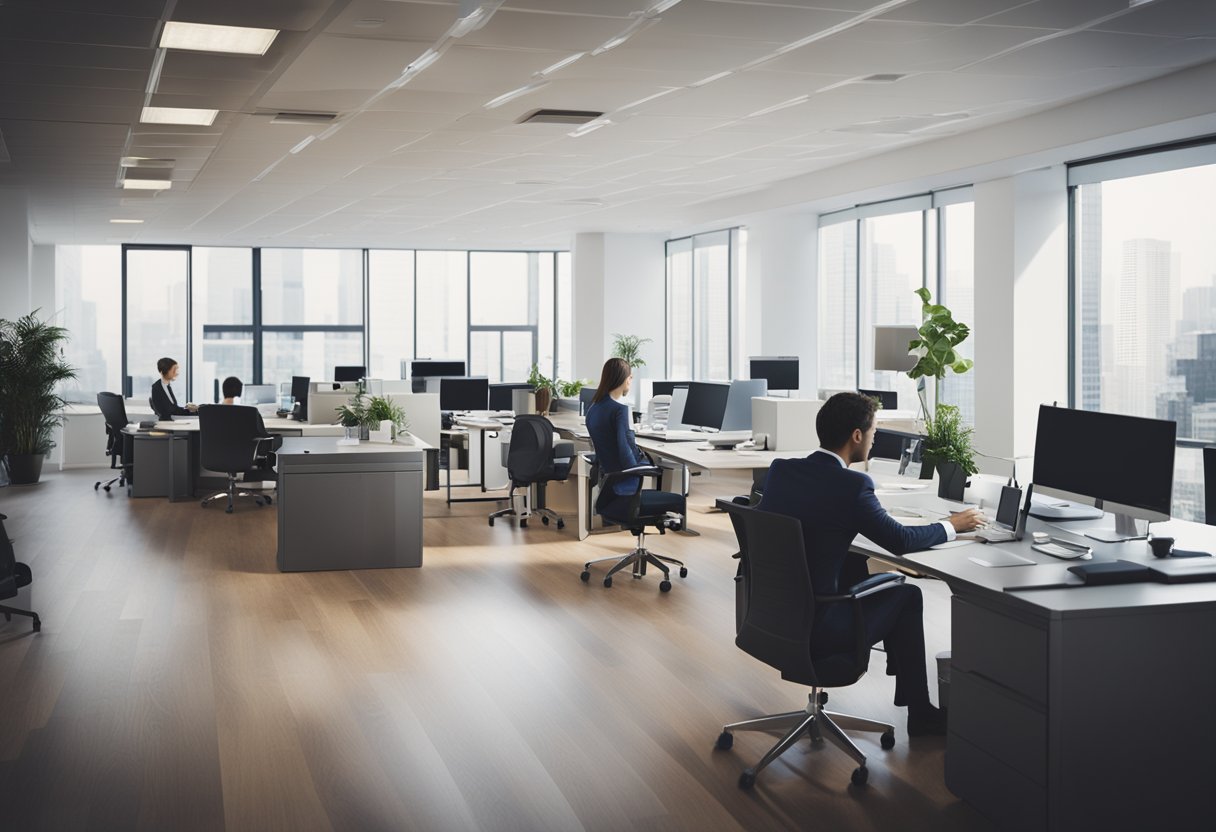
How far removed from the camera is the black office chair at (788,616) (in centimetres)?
356

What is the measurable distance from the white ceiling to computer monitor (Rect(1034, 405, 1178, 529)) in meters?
2.12

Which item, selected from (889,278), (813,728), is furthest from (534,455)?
(889,278)

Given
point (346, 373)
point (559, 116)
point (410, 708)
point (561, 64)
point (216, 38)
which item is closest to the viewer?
point (410, 708)

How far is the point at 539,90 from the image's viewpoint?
21.9 ft

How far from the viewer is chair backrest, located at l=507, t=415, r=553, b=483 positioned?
8.41 meters

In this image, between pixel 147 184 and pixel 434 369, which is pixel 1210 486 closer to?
pixel 434 369

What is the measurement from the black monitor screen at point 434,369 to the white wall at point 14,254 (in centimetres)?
417

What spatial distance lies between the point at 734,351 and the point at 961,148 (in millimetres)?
6235

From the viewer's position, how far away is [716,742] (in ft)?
13.4

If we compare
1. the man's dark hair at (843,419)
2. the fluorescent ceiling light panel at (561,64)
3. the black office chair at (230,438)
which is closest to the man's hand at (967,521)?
the man's dark hair at (843,419)

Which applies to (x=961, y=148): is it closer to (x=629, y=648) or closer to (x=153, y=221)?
(x=629, y=648)

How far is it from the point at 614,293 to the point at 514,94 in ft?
30.5

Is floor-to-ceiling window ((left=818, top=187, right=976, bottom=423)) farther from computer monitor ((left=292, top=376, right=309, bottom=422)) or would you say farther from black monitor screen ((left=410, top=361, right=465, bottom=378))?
computer monitor ((left=292, top=376, right=309, bottom=422))

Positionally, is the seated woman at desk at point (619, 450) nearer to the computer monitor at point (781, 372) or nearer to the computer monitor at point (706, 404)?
the computer monitor at point (706, 404)
